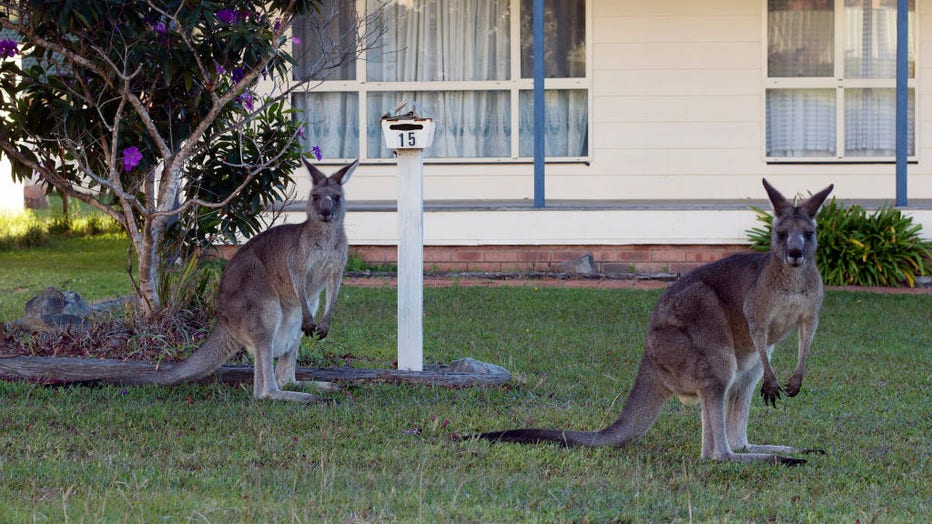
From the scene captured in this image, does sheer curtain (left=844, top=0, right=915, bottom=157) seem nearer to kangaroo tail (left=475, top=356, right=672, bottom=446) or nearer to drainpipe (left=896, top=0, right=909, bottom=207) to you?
drainpipe (left=896, top=0, right=909, bottom=207)

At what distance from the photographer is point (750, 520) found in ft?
16.4

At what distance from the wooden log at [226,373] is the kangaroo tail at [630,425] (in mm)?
1888

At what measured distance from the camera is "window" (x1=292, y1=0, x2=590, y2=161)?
51.3ft

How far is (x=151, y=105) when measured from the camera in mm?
8641

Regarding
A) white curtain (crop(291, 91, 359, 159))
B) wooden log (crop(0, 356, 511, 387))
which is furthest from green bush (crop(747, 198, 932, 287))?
wooden log (crop(0, 356, 511, 387))

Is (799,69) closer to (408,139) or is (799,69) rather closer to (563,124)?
(563,124)

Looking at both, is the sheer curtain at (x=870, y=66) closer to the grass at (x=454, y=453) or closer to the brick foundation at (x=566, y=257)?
the brick foundation at (x=566, y=257)

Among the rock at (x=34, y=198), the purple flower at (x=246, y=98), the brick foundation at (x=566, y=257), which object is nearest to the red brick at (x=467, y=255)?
the brick foundation at (x=566, y=257)

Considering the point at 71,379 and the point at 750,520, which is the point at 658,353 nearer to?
the point at 750,520

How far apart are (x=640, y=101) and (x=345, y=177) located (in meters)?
8.87

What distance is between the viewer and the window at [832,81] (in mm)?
15648

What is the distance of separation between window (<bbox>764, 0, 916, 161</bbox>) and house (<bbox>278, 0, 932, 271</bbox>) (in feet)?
0.06

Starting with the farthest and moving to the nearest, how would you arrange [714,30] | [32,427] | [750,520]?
[714,30]
[32,427]
[750,520]

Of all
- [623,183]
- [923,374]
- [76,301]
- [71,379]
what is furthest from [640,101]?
[71,379]
